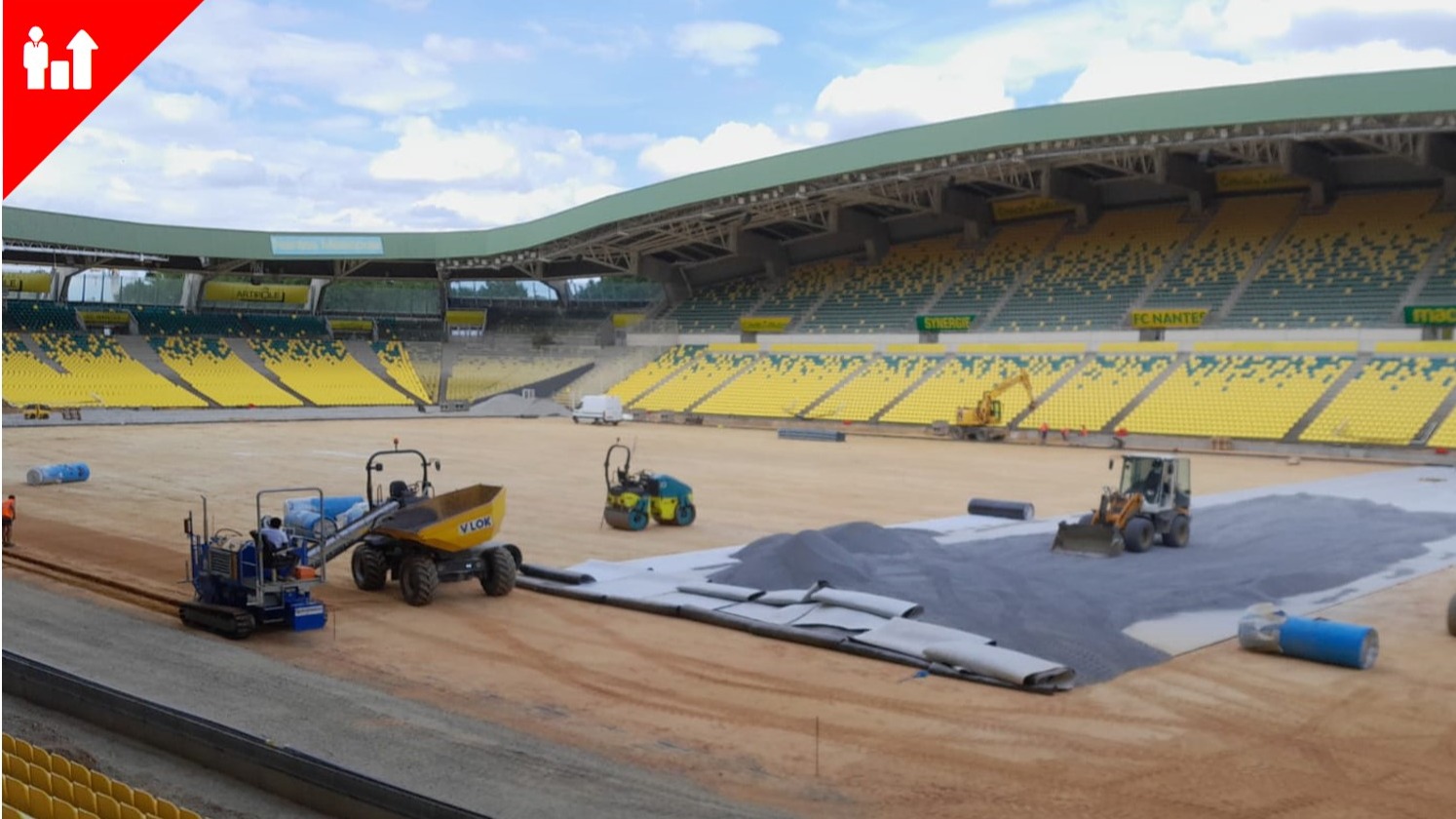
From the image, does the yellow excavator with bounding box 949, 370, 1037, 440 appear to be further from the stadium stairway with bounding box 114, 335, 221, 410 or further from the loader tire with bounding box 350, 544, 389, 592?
the stadium stairway with bounding box 114, 335, 221, 410

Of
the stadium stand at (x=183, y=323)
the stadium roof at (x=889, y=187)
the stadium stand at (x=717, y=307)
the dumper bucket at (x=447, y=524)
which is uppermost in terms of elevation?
the stadium roof at (x=889, y=187)

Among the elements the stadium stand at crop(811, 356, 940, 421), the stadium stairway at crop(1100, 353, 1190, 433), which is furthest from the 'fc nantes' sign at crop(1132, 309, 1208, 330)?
the stadium stand at crop(811, 356, 940, 421)

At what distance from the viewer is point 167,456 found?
3344 centimetres

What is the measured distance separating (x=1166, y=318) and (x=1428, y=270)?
940 centimetres

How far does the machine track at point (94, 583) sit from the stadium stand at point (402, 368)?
48.9m

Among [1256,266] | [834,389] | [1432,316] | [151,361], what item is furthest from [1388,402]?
[151,361]

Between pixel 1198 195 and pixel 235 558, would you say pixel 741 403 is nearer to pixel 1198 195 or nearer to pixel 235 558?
pixel 1198 195

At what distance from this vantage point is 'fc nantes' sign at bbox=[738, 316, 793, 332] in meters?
62.8

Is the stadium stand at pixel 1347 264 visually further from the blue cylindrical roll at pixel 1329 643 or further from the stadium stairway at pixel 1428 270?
the blue cylindrical roll at pixel 1329 643

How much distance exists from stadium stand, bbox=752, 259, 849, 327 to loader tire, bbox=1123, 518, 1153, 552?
45981 millimetres

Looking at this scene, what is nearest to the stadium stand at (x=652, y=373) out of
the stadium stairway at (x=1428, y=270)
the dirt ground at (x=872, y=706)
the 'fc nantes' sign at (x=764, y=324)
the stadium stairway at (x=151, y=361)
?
the 'fc nantes' sign at (x=764, y=324)

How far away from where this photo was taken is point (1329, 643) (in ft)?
36.7

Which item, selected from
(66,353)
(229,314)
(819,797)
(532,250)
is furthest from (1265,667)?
(229,314)

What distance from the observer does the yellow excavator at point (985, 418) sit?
44.8m
